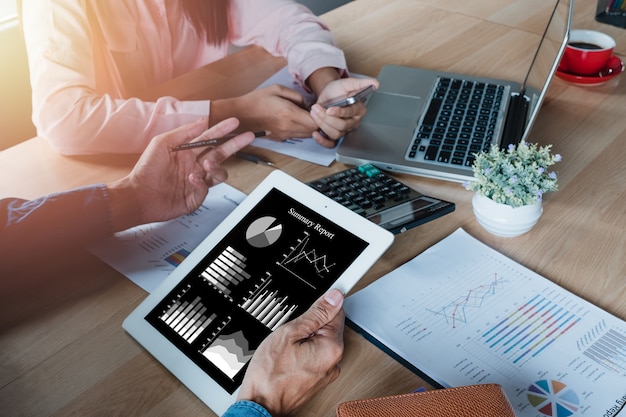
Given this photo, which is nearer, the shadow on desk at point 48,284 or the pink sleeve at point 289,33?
the shadow on desk at point 48,284

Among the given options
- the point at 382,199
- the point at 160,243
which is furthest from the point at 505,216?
the point at 160,243

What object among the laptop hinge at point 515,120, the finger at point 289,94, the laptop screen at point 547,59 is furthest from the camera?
the finger at point 289,94

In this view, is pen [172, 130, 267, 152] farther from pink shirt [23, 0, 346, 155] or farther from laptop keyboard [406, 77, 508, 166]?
laptop keyboard [406, 77, 508, 166]

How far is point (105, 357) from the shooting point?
691 millimetres

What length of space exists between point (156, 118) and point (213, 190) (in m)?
0.16

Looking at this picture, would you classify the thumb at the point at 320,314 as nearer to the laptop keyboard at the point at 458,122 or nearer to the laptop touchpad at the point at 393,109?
the laptop keyboard at the point at 458,122

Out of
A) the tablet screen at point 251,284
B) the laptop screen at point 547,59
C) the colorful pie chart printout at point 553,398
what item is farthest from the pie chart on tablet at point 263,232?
the laptop screen at point 547,59

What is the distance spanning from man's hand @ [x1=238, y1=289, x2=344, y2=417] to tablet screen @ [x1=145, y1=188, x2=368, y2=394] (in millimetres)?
34

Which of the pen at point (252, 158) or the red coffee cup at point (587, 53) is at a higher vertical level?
the red coffee cup at point (587, 53)

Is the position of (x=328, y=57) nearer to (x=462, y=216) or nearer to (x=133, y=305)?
(x=462, y=216)

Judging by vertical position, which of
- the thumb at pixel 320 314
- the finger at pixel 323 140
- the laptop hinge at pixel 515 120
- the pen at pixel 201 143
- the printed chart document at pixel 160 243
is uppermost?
the laptop hinge at pixel 515 120

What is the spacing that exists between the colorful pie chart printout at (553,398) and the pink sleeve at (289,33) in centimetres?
81

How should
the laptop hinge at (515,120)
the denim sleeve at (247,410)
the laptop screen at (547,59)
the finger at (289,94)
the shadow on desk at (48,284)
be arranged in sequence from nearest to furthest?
the denim sleeve at (247,410) → the shadow on desk at (48,284) → the laptop screen at (547,59) → the laptop hinge at (515,120) → the finger at (289,94)

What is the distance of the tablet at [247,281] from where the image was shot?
2.20 ft
